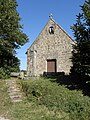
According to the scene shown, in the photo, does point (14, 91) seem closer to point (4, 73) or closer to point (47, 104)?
point (47, 104)

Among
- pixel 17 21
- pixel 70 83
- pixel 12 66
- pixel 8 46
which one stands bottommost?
pixel 70 83

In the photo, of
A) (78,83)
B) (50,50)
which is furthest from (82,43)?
(50,50)

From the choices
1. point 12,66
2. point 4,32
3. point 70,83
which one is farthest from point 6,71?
point 70,83

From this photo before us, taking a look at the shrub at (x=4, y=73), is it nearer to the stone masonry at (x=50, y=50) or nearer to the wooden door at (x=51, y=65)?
the stone masonry at (x=50, y=50)

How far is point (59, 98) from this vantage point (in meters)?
15.1

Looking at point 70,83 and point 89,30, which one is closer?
point 89,30

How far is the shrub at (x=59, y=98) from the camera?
42.6 feet

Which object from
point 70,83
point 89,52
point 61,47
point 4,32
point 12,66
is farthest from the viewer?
point 61,47

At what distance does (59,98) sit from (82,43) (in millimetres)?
4523

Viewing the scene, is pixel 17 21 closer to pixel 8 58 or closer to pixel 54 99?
pixel 8 58

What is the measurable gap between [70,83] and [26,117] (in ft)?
23.9

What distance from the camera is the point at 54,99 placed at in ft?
49.7

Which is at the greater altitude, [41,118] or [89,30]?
[89,30]

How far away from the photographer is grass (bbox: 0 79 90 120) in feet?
41.4
